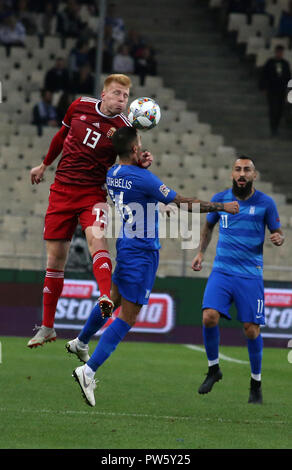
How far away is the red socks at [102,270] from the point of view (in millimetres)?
8777

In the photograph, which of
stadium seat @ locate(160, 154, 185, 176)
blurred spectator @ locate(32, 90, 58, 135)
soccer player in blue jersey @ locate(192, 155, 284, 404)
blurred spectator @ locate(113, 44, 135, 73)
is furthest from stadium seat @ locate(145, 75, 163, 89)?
soccer player in blue jersey @ locate(192, 155, 284, 404)

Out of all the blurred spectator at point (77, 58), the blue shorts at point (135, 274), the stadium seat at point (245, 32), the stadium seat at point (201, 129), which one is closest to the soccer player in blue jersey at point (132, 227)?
the blue shorts at point (135, 274)

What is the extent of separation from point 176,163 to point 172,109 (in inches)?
83.9

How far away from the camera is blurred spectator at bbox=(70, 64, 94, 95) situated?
21.2m

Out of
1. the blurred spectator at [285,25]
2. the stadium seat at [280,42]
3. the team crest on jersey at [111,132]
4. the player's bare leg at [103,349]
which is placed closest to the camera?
the player's bare leg at [103,349]

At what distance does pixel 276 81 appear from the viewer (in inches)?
899

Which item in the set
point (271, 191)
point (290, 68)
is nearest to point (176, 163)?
point (271, 191)

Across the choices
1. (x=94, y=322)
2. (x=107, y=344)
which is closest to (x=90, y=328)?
(x=94, y=322)

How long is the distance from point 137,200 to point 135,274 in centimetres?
63

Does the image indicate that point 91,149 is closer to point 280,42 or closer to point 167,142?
point 167,142

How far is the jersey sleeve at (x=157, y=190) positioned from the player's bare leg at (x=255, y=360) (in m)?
2.01

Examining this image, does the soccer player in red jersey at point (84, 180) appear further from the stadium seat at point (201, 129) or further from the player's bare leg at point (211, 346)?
the stadium seat at point (201, 129)

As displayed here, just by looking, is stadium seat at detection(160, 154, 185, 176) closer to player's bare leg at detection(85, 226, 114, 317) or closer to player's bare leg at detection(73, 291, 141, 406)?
player's bare leg at detection(85, 226, 114, 317)
